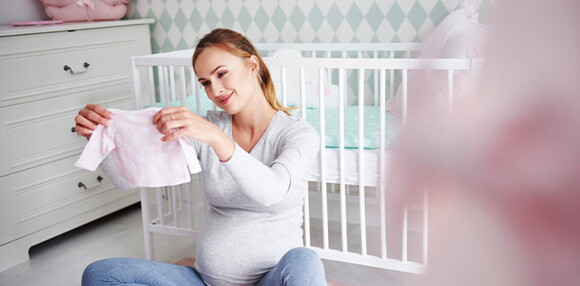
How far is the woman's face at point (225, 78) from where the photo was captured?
1.47 meters

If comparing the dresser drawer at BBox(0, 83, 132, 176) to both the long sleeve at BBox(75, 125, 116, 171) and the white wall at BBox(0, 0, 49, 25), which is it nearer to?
the white wall at BBox(0, 0, 49, 25)

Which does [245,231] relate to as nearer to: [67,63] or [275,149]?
[275,149]

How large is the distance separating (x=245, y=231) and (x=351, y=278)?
2.39ft

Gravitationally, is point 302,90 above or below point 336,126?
above

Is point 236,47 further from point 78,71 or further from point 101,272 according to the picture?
point 78,71

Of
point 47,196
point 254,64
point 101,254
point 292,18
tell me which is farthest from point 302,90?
point 47,196

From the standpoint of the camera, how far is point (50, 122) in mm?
2482

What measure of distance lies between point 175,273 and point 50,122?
4.19 ft

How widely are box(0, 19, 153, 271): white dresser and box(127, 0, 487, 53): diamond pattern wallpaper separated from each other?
34 centimetres

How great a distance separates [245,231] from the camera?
1.52 meters

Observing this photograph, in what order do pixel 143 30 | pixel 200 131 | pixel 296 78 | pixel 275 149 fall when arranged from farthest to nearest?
→ pixel 143 30 → pixel 296 78 → pixel 275 149 → pixel 200 131

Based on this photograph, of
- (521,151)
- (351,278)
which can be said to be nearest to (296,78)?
(351,278)

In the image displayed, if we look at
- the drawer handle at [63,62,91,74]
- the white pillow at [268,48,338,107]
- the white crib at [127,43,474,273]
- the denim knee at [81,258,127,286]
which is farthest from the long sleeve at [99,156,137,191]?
the drawer handle at [63,62,91,74]

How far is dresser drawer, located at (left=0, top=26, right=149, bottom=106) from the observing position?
7.59 feet
